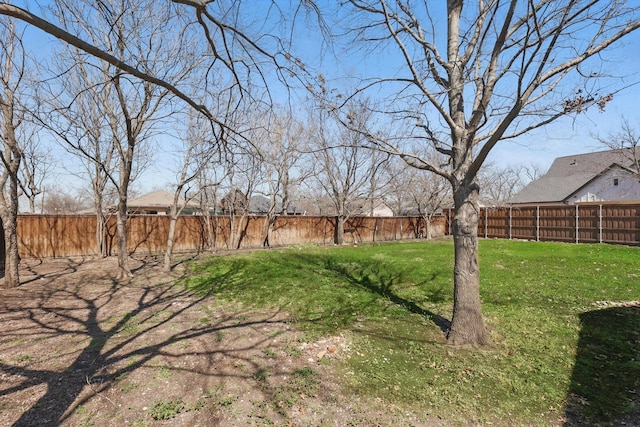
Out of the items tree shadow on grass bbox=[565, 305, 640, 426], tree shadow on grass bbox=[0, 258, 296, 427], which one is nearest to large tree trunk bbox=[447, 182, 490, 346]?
tree shadow on grass bbox=[565, 305, 640, 426]

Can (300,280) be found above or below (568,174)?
below

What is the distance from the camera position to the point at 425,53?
469cm

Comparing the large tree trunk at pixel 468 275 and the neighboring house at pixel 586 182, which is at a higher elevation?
the neighboring house at pixel 586 182

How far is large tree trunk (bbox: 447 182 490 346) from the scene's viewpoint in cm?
410

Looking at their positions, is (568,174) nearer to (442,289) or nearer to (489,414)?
(442,289)

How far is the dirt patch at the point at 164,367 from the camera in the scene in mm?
2715

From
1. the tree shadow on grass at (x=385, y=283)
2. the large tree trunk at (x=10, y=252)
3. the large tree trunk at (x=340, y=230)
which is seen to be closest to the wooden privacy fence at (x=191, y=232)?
the large tree trunk at (x=340, y=230)

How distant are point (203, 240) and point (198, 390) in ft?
41.4

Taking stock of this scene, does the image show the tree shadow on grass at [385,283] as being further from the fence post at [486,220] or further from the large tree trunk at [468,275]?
the fence post at [486,220]

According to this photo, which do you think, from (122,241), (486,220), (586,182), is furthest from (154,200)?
(586,182)

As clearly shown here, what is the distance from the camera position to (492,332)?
4496 millimetres

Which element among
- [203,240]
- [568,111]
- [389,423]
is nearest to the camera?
[389,423]

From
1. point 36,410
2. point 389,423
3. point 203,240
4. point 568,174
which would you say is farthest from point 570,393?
point 568,174

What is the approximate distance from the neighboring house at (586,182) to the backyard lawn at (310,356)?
20316mm
